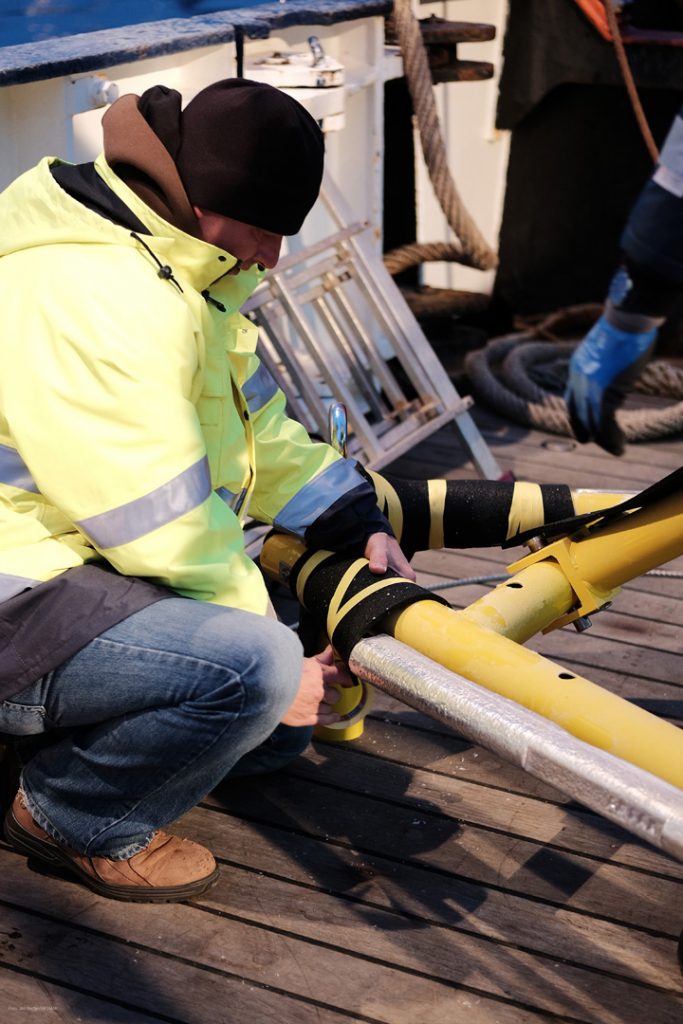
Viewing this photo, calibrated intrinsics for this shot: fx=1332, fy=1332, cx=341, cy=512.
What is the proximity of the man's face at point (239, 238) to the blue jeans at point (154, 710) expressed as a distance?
588 mm

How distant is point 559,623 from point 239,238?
0.87 meters

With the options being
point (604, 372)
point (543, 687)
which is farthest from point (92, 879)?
point (604, 372)

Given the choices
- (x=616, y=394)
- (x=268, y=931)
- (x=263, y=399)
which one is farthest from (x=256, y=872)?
(x=616, y=394)

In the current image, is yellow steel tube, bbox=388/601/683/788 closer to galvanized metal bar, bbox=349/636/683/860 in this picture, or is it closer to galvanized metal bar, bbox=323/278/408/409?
galvanized metal bar, bbox=349/636/683/860

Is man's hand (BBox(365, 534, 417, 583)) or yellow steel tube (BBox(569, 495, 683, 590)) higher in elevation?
yellow steel tube (BBox(569, 495, 683, 590))

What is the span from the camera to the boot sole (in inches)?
93.3

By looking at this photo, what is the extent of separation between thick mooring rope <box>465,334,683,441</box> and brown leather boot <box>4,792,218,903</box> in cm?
266

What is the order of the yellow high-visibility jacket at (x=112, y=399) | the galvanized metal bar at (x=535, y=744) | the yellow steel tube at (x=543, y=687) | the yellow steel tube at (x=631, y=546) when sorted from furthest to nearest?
1. the yellow steel tube at (x=631, y=546)
2. the yellow high-visibility jacket at (x=112, y=399)
3. the yellow steel tube at (x=543, y=687)
4. the galvanized metal bar at (x=535, y=744)

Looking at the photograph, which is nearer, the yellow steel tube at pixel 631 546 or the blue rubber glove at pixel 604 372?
the yellow steel tube at pixel 631 546

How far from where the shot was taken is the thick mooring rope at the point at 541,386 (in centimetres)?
487

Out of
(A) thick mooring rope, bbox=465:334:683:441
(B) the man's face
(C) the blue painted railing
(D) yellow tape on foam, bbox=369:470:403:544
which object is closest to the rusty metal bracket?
(C) the blue painted railing

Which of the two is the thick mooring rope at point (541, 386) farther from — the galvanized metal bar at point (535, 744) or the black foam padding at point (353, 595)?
the galvanized metal bar at point (535, 744)

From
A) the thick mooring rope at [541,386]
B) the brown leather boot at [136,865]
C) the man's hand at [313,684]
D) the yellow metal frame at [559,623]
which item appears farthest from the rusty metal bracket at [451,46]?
the brown leather boot at [136,865]

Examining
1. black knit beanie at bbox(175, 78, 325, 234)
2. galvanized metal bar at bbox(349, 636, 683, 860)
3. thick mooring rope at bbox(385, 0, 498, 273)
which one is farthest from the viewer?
thick mooring rope at bbox(385, 0, 498, 273)
